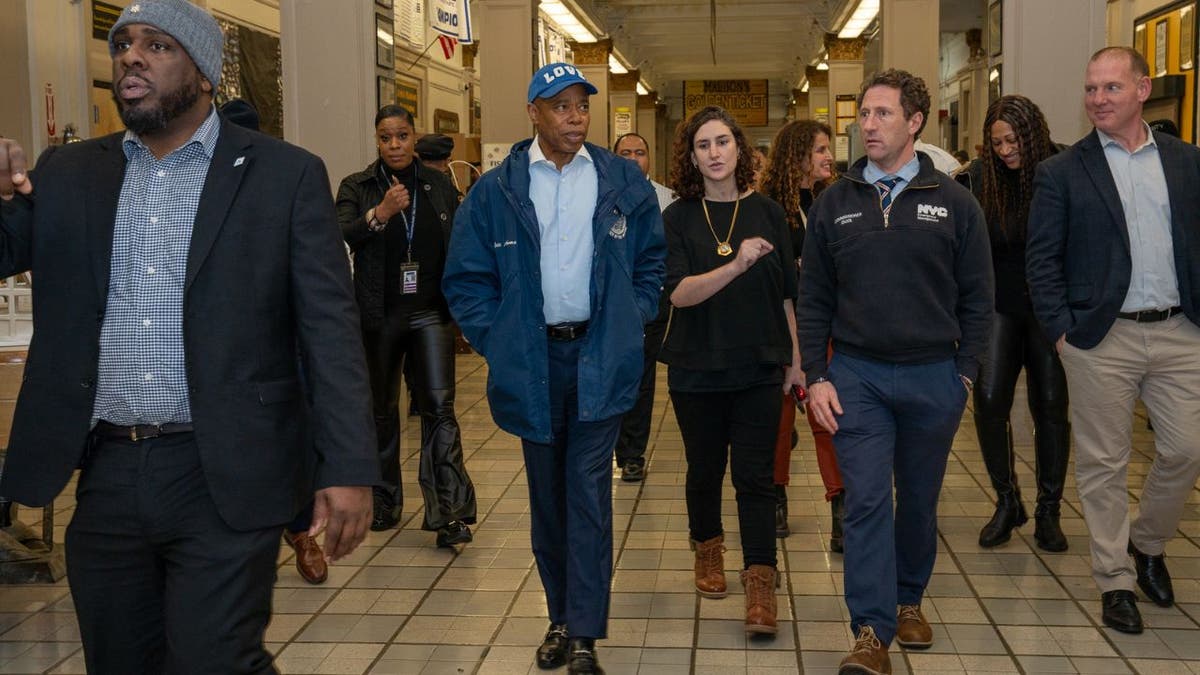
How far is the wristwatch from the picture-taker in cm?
541

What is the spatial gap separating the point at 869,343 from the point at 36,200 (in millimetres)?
2379

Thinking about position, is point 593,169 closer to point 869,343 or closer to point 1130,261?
point 869,343

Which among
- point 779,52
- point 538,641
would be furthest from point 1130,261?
point 779,52

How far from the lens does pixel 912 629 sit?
13.7 ft

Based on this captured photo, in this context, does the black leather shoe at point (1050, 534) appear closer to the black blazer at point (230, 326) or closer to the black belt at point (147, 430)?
the black blazer at point (230, 326)

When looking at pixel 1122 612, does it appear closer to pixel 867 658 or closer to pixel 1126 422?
pixel 1126 422

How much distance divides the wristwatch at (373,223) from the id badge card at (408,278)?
186 millimetres

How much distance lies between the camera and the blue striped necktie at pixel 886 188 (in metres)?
3.93

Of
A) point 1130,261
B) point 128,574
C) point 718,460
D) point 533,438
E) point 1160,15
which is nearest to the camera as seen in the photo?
point 128,574

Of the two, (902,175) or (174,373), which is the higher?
(902,175)

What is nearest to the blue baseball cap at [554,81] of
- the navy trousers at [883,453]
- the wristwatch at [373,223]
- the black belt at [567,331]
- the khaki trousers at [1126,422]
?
the black belt at [567,331]

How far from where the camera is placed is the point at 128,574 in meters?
2.41

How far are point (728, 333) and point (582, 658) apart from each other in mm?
1225

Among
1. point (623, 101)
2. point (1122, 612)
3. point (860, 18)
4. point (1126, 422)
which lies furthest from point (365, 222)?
point (623, 101)
